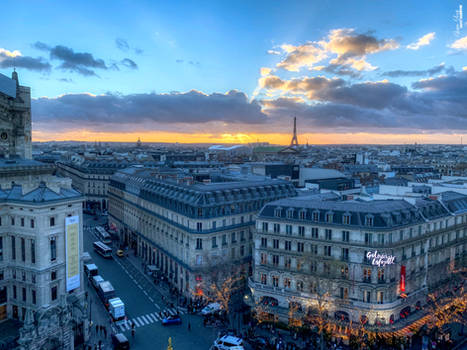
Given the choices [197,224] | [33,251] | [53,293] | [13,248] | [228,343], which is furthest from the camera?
[197,224]

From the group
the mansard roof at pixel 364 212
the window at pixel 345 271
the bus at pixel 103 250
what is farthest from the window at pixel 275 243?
the bus at pixel 103 250

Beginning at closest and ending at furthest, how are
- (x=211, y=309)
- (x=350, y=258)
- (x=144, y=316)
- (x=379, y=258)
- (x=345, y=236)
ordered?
(x=379, y=258)
(x=350, y=258)
(x=345, y=236)
(x=144, y=316)
(x=211, y=309)

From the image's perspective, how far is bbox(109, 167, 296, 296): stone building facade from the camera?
259 feet

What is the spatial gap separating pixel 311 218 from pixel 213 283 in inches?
915

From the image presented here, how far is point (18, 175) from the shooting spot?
71.2 meters

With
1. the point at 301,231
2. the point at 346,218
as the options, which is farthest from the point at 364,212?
the point at 301,231

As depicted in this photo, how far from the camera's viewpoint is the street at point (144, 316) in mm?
63344

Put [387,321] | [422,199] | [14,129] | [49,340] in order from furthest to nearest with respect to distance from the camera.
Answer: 1. [14,129]
2. [422,199]
3. [387,321]
4. [49,340]

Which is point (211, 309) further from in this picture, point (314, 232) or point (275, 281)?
point (314, 232)

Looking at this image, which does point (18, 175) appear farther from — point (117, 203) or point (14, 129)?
point (117, 203)

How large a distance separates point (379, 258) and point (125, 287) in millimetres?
54710

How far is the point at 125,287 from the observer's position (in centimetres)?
8581

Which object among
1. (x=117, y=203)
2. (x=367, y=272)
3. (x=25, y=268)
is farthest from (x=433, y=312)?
(x=117, y=203)

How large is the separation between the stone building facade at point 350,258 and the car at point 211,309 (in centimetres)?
754
